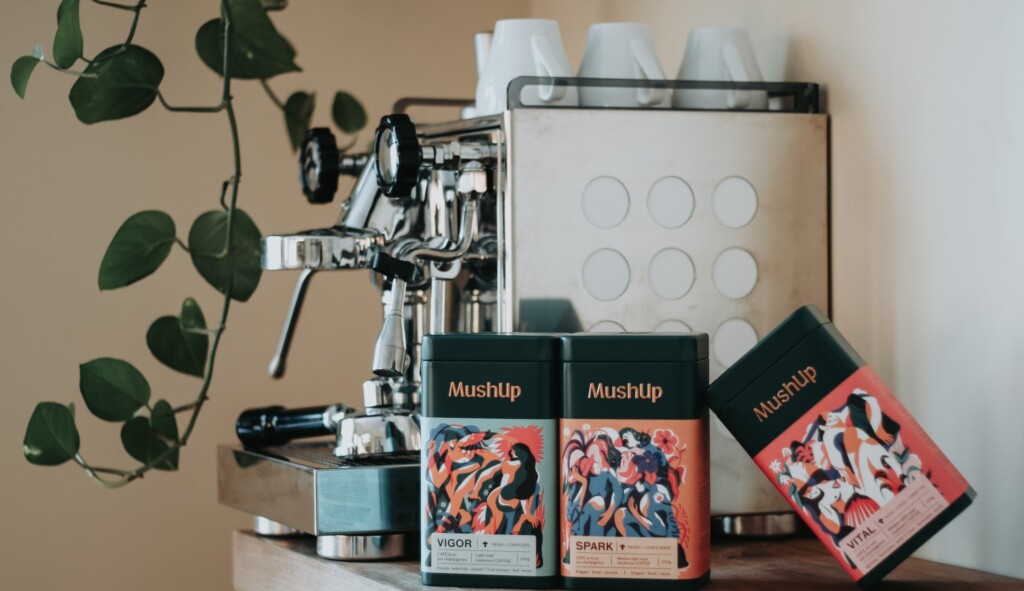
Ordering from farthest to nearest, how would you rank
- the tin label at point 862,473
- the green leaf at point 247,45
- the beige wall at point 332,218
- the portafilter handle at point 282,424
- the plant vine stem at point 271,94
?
the plant vine stem at point 271,94, the green leaf at point 247,45, the portafilter handle at point 282,424, the beige wall at point 332,218, the tin label at point 862,473

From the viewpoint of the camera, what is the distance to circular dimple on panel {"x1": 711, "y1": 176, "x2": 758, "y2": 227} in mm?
993

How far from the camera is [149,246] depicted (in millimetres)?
1245

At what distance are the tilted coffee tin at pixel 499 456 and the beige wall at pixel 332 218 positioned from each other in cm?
32

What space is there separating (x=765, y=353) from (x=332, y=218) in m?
0.94

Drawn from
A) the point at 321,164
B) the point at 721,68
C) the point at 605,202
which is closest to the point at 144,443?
the point at 321,164

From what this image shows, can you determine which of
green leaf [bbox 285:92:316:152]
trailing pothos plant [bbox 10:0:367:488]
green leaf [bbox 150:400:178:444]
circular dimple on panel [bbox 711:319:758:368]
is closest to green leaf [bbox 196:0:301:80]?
trailing pothos plant [bbox 10:0:367:488]

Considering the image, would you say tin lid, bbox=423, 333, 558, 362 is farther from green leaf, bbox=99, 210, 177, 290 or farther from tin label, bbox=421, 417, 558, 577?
green leaf, bbox=99, 210, 177, 290

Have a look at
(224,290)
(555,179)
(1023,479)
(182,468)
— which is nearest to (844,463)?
(1023,479)

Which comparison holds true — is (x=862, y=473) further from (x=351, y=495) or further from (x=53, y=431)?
(x=53, y=431)

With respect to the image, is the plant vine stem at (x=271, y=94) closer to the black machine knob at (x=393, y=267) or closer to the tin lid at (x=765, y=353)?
the black machine knob at (x=393, y=267)

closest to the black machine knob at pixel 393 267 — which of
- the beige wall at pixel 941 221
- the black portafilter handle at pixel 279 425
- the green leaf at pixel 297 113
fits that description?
the black portafilter handle at pixel 279 425

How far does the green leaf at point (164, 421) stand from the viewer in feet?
4.12

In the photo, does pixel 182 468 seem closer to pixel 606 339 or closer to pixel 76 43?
pixel 76 43

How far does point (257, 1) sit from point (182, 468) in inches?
22.8
